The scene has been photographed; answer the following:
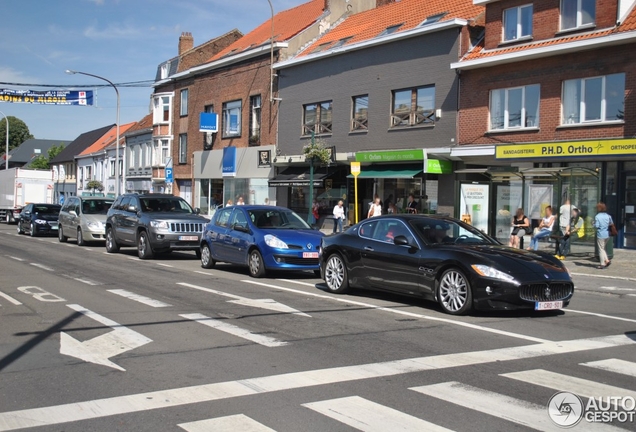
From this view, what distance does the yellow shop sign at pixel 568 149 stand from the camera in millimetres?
19375

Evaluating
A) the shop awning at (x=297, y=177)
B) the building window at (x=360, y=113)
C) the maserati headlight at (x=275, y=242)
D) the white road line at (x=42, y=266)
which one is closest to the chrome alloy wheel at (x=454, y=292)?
the maserati headlight at (x=275, y=242)

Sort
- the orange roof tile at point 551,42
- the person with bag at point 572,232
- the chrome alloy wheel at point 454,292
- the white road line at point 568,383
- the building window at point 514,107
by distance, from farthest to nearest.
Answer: the building window at point 514,107 < the orange roof tile at point 551,42 < the person with bag at point 572,232 < the chrome alloy wheel at point 454,292 < the white road line at point 568,383

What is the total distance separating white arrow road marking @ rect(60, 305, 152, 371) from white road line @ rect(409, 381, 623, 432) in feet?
9.79

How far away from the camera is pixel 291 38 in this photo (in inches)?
1330

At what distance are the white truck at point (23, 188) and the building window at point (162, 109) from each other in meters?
7.93

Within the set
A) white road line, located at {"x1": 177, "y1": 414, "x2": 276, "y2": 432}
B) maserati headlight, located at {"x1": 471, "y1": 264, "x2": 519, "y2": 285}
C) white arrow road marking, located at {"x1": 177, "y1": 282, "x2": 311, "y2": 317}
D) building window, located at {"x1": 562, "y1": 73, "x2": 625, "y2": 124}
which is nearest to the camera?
white road line, located at {"x1": 177, "y1": 414, "x2": 276, "y2": 432}

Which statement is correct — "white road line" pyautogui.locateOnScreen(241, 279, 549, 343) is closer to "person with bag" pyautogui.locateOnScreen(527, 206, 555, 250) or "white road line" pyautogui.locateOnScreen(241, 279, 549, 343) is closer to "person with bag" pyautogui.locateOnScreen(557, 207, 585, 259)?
"person with bag" pyautogui.locateOnScreen(527, 206, 555, 250)

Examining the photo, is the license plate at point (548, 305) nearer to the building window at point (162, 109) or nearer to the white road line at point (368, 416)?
the white road line at point (368, 416)

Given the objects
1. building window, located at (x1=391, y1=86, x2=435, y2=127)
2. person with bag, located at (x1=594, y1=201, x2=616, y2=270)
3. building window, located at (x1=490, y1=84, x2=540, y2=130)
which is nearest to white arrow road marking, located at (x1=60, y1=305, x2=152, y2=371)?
person with bag, located at (x1=594, y1=201, x2=616, y2=270)

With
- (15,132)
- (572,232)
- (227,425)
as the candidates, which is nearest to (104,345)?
(227,425)

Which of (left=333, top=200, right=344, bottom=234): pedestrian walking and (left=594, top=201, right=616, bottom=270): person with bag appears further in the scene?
(left=333, top=200, right=344, bottom=234): pedestrian walking

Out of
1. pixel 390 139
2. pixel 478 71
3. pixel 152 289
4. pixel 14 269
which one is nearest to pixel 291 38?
pixel 390 139

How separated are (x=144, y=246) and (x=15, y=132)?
10309 cm

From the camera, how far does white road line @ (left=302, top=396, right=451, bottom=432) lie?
4820 mm
